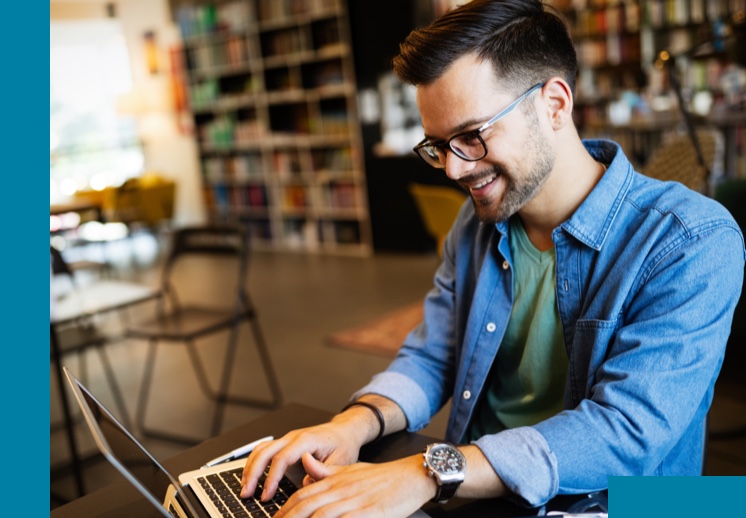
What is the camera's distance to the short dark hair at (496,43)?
1.16m

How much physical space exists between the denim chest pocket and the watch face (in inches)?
10.3

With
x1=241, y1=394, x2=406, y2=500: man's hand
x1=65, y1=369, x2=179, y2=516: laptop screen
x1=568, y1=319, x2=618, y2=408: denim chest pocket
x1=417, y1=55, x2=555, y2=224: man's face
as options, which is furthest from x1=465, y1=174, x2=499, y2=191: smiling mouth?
x1=65, y1=369, x2=179, y2=516: laptop screen

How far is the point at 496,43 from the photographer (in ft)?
3.82

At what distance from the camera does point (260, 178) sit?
324 inches

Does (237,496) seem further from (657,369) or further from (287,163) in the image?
(287,163)

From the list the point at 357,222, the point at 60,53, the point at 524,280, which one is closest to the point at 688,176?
the point at 524,280

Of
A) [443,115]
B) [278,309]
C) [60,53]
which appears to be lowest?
[278,309]

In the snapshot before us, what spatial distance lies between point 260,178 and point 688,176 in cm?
630

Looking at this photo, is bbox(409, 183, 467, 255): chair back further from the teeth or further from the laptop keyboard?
the laptop keyboard

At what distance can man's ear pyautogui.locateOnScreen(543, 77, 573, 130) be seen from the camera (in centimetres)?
120

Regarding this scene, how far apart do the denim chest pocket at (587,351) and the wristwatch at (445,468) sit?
0.27 metres

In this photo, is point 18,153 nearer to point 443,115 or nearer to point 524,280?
point 443,115

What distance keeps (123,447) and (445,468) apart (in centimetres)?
39

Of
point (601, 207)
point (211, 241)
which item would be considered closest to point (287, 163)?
point (211, 241)
